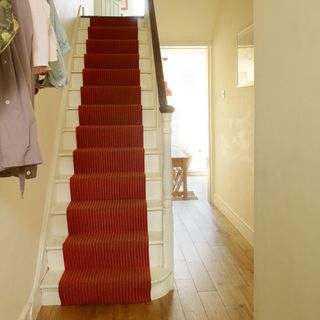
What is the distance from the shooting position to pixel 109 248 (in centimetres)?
280

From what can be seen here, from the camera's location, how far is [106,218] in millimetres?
3006

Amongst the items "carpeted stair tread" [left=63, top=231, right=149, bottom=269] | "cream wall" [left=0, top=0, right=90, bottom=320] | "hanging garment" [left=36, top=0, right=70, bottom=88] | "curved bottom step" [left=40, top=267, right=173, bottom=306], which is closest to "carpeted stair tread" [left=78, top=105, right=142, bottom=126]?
"cream wall" [left=0, top=0, right=90, bottom=320]

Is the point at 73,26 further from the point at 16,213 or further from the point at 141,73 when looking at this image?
the point at 16,213

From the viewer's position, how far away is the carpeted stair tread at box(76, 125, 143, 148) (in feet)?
12.0

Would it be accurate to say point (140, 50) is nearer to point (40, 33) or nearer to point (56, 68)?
point (56, 68)

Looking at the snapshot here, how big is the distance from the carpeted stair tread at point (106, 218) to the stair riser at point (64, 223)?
58 millimetres

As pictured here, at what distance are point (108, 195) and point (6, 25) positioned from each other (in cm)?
229

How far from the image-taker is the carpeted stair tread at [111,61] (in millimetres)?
4480

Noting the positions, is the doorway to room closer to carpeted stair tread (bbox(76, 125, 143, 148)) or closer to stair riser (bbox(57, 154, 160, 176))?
carpeted stair tread (bbox(76, 125, 143, 148))

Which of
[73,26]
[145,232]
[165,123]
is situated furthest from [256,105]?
[73,26]

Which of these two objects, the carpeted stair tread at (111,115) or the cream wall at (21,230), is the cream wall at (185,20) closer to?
the carpeted stair tread at (111,115)

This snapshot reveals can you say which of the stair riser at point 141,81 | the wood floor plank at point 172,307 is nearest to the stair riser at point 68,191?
the wood floor plank at point 172,307

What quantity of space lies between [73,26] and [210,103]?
6.58ft

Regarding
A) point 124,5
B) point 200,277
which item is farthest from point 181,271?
point 124,5
